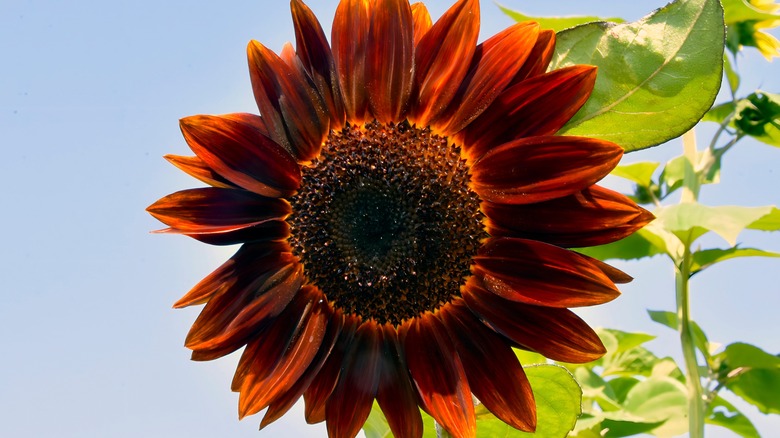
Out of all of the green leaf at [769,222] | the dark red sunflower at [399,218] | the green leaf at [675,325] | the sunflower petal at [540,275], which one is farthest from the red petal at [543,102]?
the green leaf at [675,325]

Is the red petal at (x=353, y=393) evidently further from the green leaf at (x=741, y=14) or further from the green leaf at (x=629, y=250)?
the green leaf at (x=629, y=250)

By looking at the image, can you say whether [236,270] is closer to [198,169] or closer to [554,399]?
[198,169]

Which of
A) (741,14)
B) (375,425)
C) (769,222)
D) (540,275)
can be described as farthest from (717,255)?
(540,275)

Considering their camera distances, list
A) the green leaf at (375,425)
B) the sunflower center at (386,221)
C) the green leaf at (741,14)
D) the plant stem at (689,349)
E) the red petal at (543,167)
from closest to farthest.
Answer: the red petal at (543,167), the sunflower center at (386,221), the green leaf at (375,425), the green leaf at (741,14), the plant stem at (689,349)

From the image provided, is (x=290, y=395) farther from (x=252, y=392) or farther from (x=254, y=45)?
(x=254, y=45)

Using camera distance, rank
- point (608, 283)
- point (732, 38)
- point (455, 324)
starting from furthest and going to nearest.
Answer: point (732, 38) < point (455, 324) < point (608, 283)

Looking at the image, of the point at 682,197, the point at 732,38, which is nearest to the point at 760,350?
the point at 682,197

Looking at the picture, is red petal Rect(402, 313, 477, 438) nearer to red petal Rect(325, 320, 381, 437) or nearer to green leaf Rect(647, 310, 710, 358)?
red petal Rect(325, 320, 381, 437)
